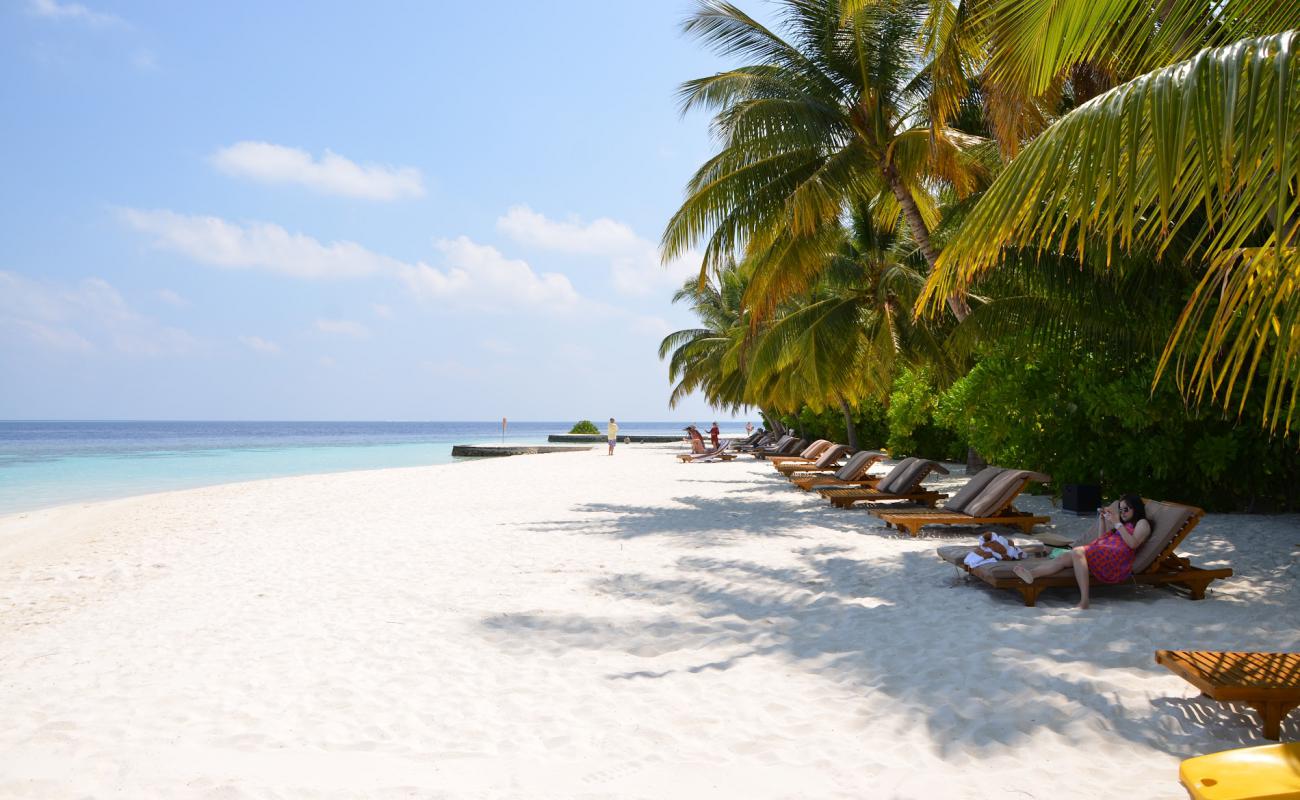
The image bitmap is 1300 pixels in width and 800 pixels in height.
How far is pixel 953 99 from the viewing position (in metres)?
9.45

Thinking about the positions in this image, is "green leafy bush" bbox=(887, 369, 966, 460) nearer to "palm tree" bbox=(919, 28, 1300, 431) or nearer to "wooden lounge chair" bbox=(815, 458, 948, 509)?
"wooden lounge chair" bbox=(815, 458, 948, 509)

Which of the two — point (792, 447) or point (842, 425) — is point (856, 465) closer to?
point (792, 447)

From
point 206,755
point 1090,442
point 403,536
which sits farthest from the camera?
point 1090,442

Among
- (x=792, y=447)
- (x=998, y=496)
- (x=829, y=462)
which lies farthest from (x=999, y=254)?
(x=792, y=447)

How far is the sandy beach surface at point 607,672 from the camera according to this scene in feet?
10.2

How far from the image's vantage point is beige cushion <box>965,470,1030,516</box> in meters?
8.46

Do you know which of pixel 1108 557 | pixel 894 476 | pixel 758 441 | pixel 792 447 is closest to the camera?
pixel 1108 557

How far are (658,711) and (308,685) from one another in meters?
1.80

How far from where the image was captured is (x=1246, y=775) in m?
2.30

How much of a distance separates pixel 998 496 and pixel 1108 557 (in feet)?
10.4

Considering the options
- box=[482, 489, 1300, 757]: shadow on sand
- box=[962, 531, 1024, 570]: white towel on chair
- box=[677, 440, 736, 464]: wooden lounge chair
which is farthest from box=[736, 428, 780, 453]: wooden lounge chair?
box=[962, 531, 1024, 570]: white towel on chair

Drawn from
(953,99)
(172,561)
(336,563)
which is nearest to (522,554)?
(336,563)

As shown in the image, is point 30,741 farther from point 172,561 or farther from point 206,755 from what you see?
point 172,561

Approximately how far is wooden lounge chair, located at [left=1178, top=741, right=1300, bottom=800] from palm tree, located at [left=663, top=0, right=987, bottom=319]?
895cm
